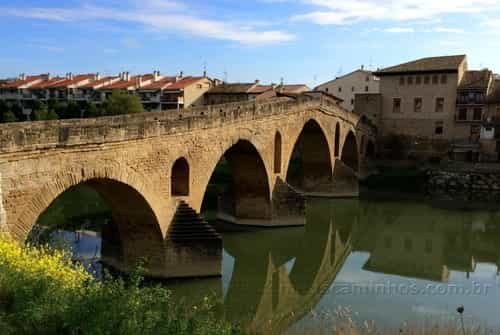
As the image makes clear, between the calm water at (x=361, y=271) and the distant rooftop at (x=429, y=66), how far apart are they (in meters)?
14.6

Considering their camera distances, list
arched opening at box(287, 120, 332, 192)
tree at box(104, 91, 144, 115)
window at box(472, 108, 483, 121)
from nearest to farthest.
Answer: arched opening at box(287, 120, 332, 192) < window at box(472, 108, 483, 121) < tree at box(104, 91, 144, 115)

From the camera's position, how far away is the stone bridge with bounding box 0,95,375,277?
32.4ft

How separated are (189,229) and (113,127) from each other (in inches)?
170

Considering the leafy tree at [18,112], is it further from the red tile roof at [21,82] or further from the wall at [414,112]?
the wall at [414,112]

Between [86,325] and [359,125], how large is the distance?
33.0 metres

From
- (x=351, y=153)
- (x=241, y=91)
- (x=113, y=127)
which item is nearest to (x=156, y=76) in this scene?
(x=241, y=91)

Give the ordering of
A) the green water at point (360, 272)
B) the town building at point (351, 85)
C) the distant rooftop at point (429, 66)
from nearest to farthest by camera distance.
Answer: the green water at point (360, 272) < the distant rooftop at point (429, 66) < the town building at point (351, 85)

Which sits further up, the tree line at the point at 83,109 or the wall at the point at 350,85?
the wall at the point at 350,85

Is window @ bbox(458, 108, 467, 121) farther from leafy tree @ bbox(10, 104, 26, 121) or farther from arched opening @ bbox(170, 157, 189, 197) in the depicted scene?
leafy tree @ bbox(10, 104, 26, 121)

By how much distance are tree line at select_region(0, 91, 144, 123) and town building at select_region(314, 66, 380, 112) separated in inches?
810

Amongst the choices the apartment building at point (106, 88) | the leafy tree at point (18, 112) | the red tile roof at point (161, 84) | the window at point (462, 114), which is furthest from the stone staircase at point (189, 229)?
the leafy tree at point (18, 112)

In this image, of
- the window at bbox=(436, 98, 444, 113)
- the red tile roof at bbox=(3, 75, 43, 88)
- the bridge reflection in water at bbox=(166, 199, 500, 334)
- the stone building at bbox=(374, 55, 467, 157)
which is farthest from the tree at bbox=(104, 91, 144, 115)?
the window at bbox=(436, 98, 444, 113)

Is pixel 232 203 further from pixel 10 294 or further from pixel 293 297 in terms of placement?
pixel 10 294

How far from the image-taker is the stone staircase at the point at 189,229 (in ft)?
48.5
